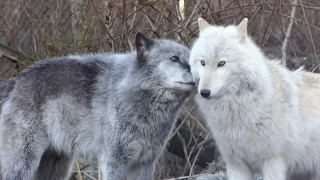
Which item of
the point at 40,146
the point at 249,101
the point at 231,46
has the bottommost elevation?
the point at 40,146

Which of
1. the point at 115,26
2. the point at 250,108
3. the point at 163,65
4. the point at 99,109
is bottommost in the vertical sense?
the point at 99,109

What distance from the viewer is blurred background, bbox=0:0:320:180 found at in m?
8.34

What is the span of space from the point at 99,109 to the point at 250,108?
1.55 m

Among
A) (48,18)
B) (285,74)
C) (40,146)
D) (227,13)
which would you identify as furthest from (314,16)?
(40,146)

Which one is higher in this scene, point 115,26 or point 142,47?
point 115,26

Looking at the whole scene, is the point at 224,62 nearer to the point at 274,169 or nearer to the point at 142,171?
the point at 274,169

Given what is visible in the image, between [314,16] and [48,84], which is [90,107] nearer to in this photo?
[48,84]

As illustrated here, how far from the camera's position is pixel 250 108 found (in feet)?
18.5

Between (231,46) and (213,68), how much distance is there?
268 millimetres

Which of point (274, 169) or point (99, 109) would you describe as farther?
point (99, 109)

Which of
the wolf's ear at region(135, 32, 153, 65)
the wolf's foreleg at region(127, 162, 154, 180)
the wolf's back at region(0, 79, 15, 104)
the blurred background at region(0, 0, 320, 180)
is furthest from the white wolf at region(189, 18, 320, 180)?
the blurred background at region(0, 0, 320, 180)

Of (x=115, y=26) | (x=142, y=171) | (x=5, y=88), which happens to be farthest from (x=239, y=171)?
(x=115, y=26)

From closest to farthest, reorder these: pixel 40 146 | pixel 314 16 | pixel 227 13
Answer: pixel 40 146
pixel 227 13
pixel 314 16

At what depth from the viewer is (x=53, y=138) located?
21.1 feet
